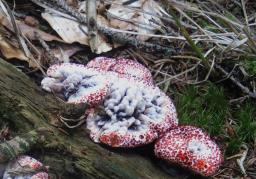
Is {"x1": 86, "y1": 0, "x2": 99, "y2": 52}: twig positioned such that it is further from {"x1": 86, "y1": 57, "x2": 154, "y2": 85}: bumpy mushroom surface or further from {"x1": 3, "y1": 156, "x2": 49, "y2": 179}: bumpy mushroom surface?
{"x1": 3, "y1": 156, "x2": 49, "y2": 179}: bumpy mushroom surface

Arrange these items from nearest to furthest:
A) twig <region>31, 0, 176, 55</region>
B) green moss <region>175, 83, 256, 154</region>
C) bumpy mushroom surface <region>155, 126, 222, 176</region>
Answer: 1. bumpy mushroom surface <region>155, 126, 222, 176</region>
2. green moss <region>175, 83, 256, 154</region>
3. twig <region>31, 0, 176, 55</region>

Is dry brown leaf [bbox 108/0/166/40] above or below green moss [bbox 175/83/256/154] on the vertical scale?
above

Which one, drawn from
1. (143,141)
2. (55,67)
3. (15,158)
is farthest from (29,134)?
(143,141)

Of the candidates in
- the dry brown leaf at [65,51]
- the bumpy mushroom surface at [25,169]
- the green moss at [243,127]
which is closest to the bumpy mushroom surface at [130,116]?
the bumpy mushroom surface at [25,169]

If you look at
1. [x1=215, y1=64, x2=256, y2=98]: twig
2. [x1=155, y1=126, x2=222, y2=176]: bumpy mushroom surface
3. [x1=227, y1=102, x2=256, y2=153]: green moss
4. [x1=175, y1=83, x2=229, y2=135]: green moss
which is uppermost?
[x1=155, y1=126, x2=222, y2=176]: bumpy mushroom surface

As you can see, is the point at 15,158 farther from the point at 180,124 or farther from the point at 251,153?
the point at 251,153

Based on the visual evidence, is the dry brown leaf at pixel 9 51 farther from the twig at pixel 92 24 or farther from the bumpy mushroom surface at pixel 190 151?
the bumpy mushroom surface at pixel 190 151

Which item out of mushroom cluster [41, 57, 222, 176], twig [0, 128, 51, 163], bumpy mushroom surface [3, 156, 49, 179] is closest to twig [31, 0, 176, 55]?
mushroom cluster [41, 57, 222, 176]
